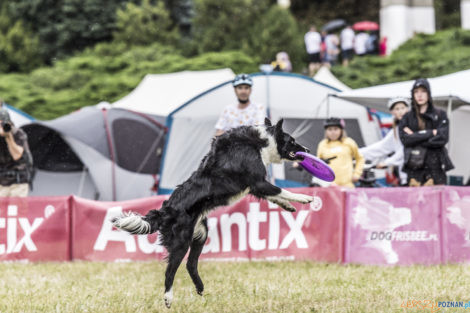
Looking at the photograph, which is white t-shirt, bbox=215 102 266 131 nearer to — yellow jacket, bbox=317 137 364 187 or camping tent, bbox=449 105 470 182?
yellow jacket, bbox=317 137 364 187

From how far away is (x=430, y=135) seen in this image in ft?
25.2

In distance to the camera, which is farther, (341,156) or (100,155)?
(100,155)

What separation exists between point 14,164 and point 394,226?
4895 mm

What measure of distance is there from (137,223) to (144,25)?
25.8 meters

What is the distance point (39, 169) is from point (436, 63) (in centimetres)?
1307

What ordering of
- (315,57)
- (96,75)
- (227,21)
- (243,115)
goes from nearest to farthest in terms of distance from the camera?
(243,115), (315,57), (96,75), (227,21)

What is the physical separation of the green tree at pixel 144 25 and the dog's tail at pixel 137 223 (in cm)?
2530

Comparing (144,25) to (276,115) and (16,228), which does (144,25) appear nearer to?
(276,115)

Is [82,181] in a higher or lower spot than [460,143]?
lower

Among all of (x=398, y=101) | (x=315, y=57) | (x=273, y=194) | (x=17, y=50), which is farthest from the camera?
(x=17, y=50)

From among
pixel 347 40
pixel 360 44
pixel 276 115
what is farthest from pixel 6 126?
pixel 360 44

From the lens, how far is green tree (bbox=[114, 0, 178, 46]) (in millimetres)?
30000

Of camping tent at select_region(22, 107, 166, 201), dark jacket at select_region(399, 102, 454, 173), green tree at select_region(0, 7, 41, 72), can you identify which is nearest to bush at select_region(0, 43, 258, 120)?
green tree at select_region(0, 7, 41, 72)

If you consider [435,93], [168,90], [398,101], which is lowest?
[398,101]
